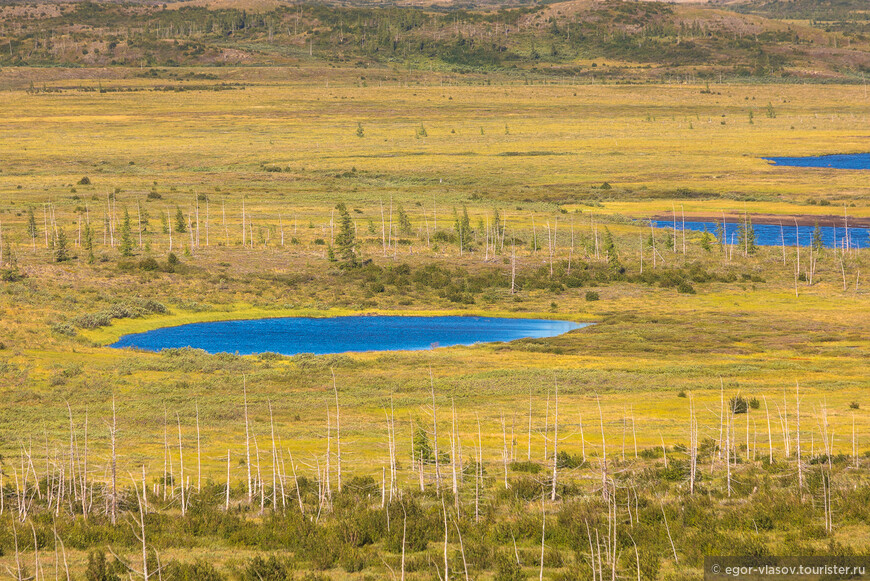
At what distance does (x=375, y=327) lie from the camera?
68.1 m

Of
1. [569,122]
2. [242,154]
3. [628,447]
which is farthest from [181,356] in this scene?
[569,122]

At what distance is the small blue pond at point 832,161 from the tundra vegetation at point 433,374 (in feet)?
9.94

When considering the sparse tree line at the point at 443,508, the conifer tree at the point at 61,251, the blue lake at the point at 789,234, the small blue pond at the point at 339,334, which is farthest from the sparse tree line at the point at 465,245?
the sparse tree line at the point at 443,508

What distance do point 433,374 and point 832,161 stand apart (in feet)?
363

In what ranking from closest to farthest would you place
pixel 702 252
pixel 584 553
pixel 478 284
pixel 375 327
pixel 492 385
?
pixel 584 553
pixel 492 385
pixel 375 327
pixel 478 284
pixel 702 252

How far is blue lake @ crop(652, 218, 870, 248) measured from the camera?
90.6 m

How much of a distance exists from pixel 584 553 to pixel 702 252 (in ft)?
225

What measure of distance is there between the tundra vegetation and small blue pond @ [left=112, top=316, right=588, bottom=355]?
2.18 metres

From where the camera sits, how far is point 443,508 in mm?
23844

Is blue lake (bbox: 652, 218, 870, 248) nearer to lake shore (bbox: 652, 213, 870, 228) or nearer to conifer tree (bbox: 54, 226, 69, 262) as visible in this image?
lake shore (bbox: 652, 213, 870, 228)

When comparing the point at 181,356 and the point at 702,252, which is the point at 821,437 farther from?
the point at 702,252

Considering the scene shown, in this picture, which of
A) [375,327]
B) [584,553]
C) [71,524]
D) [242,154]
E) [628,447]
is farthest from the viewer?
[242,154]

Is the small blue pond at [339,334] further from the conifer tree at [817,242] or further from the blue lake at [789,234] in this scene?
the blue lake at [789,234]

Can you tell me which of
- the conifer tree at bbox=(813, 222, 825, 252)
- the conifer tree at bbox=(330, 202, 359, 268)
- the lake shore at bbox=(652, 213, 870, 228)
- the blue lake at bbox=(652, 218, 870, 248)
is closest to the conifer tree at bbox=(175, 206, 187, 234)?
the conifer tree at bbox=(330, 202, 359, 268)
